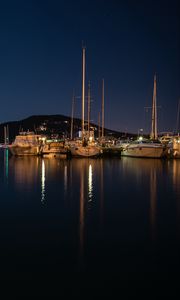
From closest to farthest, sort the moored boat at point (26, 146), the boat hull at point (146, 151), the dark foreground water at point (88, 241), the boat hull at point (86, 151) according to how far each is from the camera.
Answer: the dark foreground water at point (88, 241)
the boat hull at point (86, 151)
the boat hull at point (146, 151)
the moored boat at point (26, 146)

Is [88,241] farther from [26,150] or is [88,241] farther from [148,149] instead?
[26,150]

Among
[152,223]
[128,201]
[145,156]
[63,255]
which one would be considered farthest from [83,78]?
[63,255]

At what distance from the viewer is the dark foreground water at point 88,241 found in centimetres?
744

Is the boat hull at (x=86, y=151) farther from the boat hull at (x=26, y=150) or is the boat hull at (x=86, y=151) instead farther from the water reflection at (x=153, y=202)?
the water reflection at (x=153, y=202)

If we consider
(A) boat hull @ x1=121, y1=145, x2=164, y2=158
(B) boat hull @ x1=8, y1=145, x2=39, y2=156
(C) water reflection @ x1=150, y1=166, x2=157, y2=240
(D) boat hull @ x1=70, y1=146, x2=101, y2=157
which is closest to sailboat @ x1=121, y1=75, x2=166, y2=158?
(A) boat hull @ x1=121, y1=145, x2=164, y2=158

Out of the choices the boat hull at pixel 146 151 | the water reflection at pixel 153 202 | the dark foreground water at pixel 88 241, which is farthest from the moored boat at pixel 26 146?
the dark foreground water at pixel 88 241

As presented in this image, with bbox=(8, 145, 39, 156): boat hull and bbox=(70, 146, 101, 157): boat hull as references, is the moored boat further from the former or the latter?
bbox=(70, 146, 101, 157): boat hull

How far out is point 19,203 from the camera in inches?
→ 630

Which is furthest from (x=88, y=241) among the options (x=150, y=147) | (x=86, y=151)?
(x=150, y=147)

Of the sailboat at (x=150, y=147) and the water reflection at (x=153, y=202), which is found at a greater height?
the sailboat at (x=150, y=147)

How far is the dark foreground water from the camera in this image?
744cm

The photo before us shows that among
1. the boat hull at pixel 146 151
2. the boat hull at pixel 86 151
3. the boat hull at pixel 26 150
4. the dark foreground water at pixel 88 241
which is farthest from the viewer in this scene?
the boat hull at pixel 26 150

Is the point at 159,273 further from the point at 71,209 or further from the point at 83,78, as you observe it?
the point at 83,78

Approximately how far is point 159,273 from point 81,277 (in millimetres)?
1665
